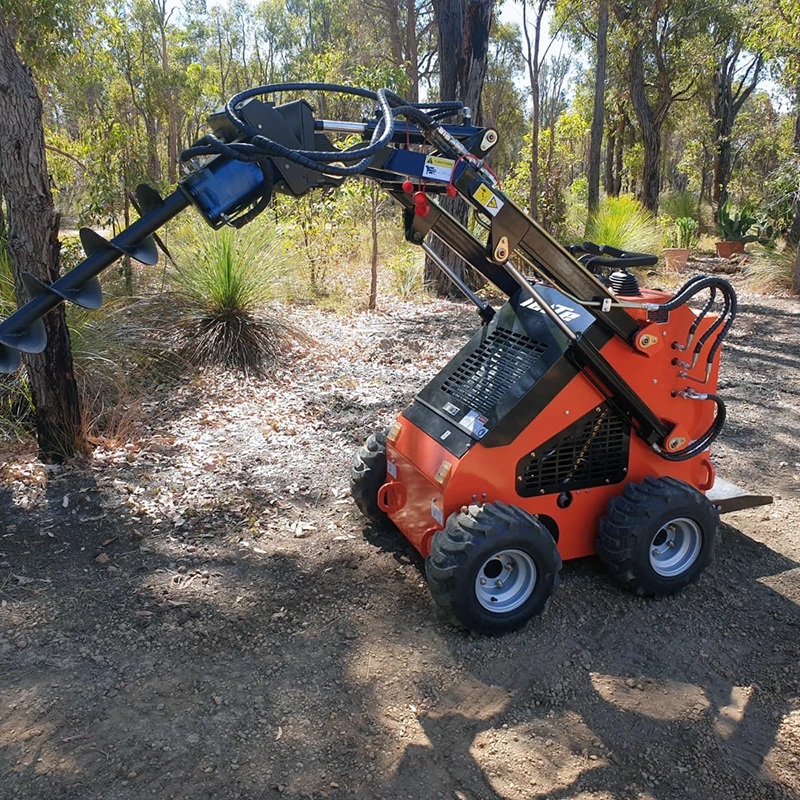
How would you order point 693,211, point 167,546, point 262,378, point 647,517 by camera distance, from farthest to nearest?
point 693,211
point 262,378
point 167,546
point 647,517

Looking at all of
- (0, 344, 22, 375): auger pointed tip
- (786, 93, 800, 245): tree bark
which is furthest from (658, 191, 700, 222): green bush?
(0, 344, 22, 375): auger pointed tip

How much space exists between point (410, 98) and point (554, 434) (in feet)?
40.1

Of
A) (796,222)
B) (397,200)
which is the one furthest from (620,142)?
(397,200)

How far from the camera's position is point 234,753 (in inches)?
96.7

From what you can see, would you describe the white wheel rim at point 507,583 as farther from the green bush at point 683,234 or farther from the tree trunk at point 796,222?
the green bush at point 683,234

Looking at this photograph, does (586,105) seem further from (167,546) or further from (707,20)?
(167,546)

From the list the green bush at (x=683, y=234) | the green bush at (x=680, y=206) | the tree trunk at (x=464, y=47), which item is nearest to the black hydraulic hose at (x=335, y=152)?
the tree trunk at (x=464, y=47)

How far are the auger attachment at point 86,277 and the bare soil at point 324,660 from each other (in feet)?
4.31

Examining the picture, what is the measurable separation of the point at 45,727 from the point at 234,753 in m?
0.67

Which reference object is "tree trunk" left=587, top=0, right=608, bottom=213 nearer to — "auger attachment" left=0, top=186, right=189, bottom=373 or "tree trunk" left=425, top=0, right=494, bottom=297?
"tree trunk" left=425, top=0, right=494, bottom=297

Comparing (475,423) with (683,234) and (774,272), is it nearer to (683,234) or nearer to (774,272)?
(774,272)

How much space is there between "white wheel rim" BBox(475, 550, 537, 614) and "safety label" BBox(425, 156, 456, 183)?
155 cm

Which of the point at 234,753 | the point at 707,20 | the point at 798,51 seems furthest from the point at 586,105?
the point at 234,753

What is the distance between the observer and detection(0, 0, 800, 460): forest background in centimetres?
745
